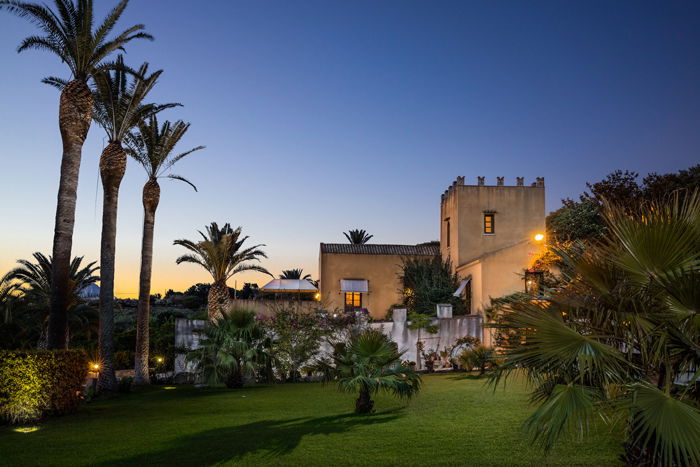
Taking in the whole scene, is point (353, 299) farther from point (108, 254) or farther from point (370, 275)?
point (108, 254)

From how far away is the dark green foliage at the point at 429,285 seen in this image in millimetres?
28156

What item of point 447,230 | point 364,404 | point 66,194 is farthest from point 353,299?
point 364,404

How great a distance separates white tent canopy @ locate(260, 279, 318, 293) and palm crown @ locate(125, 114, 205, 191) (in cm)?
1132

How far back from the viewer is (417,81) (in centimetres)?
2119

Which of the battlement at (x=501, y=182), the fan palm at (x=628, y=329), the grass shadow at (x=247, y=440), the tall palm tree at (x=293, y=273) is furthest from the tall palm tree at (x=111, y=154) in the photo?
the tall palm tree at (x=293, y=273)

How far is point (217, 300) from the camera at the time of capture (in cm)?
2275

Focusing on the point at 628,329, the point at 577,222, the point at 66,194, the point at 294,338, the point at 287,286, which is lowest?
the point at 294,338

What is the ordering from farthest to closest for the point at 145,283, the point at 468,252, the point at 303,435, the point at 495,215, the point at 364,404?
the point at 495,215
the point at 468,252
the point at 145,283
the point at 364,404
the point at 303,435

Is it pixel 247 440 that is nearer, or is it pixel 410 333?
pixel 247 440

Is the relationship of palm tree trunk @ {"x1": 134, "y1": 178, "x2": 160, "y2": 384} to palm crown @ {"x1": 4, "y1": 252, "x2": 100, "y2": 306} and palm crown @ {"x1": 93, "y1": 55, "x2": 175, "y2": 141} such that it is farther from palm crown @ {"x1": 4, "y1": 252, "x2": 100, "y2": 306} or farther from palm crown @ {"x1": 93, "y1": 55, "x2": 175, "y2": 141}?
palm crown @ {"x1": 4, "y1": 252, "x2": 100, "y2": 306}

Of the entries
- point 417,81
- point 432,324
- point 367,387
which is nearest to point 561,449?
point 367,387

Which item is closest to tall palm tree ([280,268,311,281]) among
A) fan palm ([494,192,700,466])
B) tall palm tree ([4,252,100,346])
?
tall palm tree ([4,252,100,346])

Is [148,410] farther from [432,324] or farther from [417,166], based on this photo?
[417,166]

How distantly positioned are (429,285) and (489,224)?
193 inches
